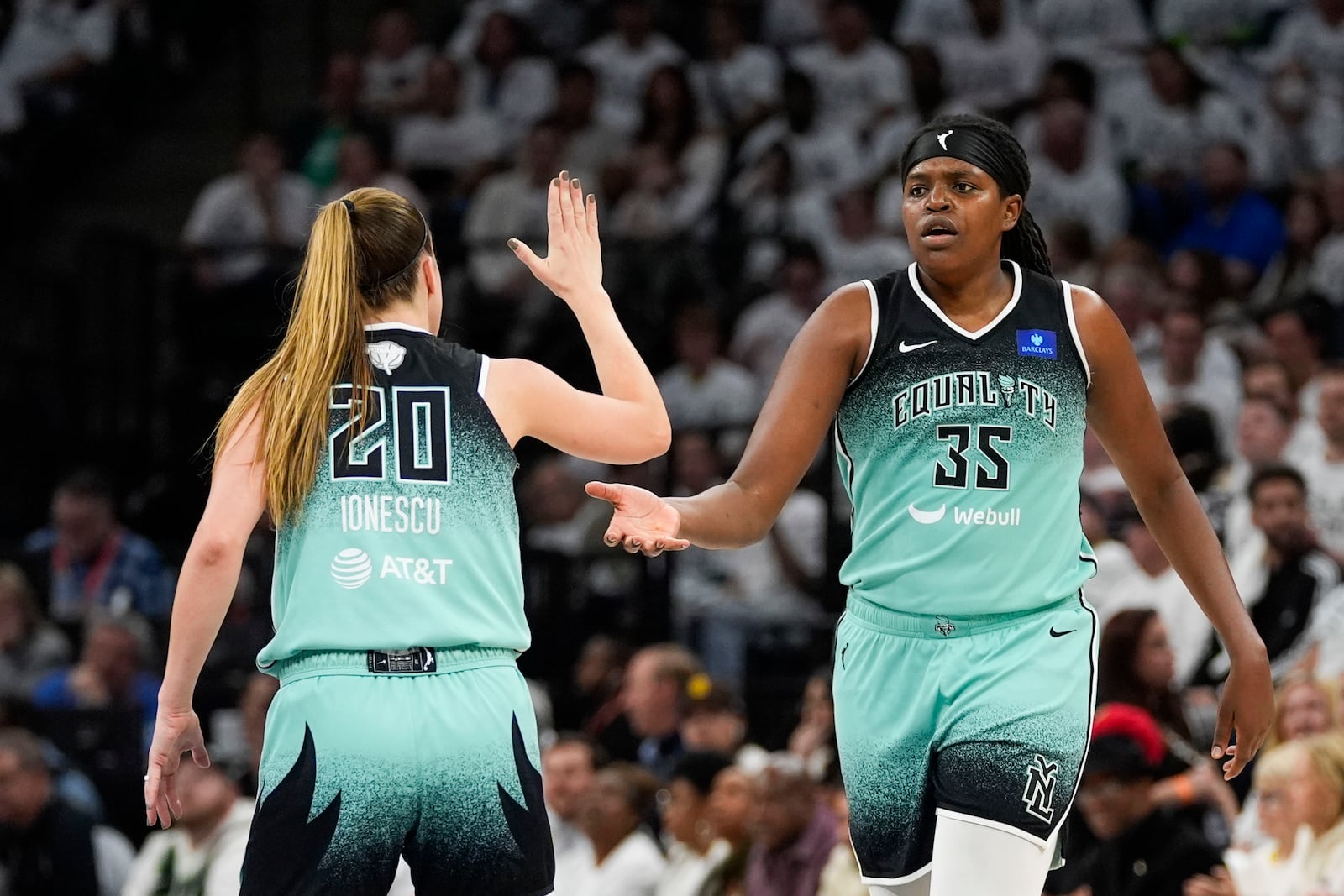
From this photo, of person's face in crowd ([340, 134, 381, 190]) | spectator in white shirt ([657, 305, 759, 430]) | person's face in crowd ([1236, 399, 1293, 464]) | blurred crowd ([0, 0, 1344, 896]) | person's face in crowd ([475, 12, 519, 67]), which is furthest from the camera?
person's face in crowd ([475, 12, 519, 67])

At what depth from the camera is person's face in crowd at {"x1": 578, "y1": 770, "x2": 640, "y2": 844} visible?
8.42 metres

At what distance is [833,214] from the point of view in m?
12.9

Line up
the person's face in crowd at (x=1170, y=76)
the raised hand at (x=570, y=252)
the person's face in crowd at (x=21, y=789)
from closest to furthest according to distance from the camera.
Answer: the raised hand at (x=570, y=252)
the person's face in crowd at (x=21, y=789)
the person's face in crowd at (x=1170, y=76)

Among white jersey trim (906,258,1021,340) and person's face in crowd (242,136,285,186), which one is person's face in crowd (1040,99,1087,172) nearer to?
person's face in crowd (242,136,285,186)

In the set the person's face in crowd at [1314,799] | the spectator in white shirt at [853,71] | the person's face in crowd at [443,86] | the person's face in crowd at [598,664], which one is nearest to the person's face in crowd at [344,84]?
the person's face in crowd at [443,86]

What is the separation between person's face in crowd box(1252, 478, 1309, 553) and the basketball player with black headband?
3471 mm

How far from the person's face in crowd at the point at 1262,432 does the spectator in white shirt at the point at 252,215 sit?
669 centimetres

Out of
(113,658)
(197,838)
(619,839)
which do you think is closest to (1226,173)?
(619,839)

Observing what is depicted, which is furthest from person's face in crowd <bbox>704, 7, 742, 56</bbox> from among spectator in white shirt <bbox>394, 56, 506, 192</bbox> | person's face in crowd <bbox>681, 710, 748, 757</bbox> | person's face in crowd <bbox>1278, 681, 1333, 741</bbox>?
person's face in crowd <bbox>1278, 681, 1333, 741</bbox>

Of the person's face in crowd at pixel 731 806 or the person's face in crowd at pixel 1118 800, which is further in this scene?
the person's face in crowd at pixel 731 806

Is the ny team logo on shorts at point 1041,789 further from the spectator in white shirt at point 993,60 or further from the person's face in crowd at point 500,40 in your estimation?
the person's face in crowd at point 500,40

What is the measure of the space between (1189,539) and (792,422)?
0.98 meters

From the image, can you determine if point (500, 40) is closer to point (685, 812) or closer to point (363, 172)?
point (363, 172)

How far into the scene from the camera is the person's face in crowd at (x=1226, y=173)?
11.6 meters
